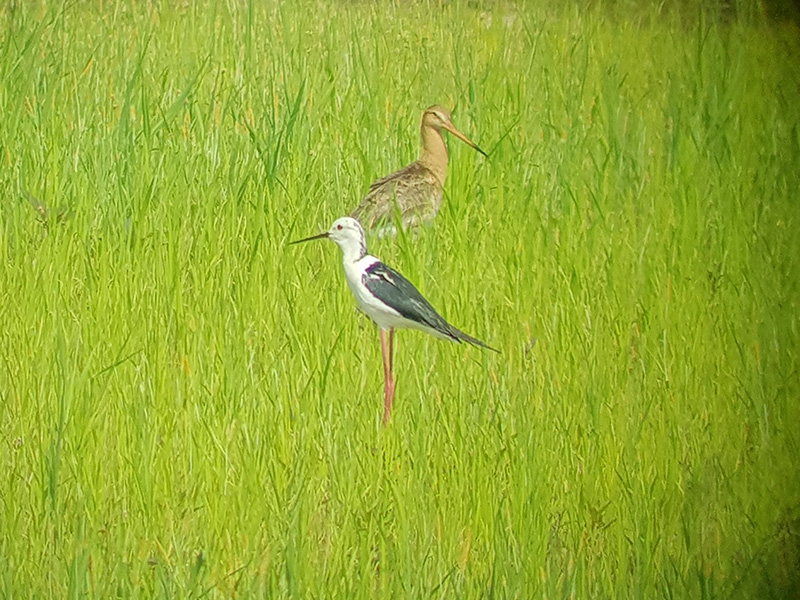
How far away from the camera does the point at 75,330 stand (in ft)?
5.15

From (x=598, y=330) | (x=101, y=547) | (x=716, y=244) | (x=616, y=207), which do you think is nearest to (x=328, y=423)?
(x=101, y=547)

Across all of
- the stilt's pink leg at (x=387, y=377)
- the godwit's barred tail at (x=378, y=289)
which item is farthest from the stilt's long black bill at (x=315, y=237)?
the stilt's pink leg at (x=387, y=377)

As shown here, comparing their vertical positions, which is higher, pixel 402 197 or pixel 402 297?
pixel 402 197

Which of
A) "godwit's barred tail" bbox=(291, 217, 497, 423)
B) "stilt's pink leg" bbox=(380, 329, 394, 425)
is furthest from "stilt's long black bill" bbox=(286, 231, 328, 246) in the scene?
"stilt's pink leg" bbox=(380, 329, 394, 425)

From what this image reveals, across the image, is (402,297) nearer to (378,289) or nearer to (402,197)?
(378,289)

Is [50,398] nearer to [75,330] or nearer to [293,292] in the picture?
[75,330]

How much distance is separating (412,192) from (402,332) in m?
0.24

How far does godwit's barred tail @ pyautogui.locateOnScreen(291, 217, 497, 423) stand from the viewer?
1614 mm

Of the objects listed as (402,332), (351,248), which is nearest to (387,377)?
(402,332)

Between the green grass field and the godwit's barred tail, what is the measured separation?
0.09ft

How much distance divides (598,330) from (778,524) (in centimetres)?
53

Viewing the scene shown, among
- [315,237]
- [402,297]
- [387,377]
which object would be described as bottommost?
[387,377]

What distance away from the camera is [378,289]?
1.61 metres

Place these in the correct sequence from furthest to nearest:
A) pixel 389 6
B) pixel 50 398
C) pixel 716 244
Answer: pixel 716 244 → pixel 389 6 → pixel 50 398
